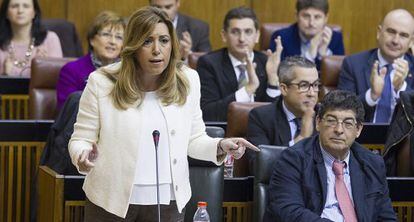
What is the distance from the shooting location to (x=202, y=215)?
3.33 metres

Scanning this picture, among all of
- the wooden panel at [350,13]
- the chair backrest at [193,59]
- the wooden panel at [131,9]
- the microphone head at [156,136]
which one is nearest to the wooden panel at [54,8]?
the wooden panel at [131,9]

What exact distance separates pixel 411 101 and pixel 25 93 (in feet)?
6.55

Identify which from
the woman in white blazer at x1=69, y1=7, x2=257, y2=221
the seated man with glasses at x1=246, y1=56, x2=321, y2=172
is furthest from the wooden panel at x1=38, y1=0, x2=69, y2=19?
the woman in white blazer at x1=69, y1=7, x2=257, y2=221

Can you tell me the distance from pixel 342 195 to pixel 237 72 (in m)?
1.90

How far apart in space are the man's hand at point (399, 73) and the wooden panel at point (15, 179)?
6.38ft

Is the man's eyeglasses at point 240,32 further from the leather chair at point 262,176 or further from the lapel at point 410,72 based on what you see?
the leather chair at point 262,176

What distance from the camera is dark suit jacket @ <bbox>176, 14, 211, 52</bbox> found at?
20.5 feet

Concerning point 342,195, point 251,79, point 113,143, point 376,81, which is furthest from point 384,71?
point 113,143

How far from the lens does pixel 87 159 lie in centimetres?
279

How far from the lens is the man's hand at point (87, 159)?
2787mm

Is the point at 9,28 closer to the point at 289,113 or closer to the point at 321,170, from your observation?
the point at 289,113

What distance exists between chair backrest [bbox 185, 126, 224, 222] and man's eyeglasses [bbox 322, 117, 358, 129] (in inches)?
16.8

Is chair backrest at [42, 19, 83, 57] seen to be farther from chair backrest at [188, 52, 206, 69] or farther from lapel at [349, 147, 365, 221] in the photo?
lapel at [349, 147, 365, 221]

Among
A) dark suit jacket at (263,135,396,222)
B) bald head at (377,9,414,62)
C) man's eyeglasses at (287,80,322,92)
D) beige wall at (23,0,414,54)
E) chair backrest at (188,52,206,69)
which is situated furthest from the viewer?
beige wall at (23,0,414,54)
